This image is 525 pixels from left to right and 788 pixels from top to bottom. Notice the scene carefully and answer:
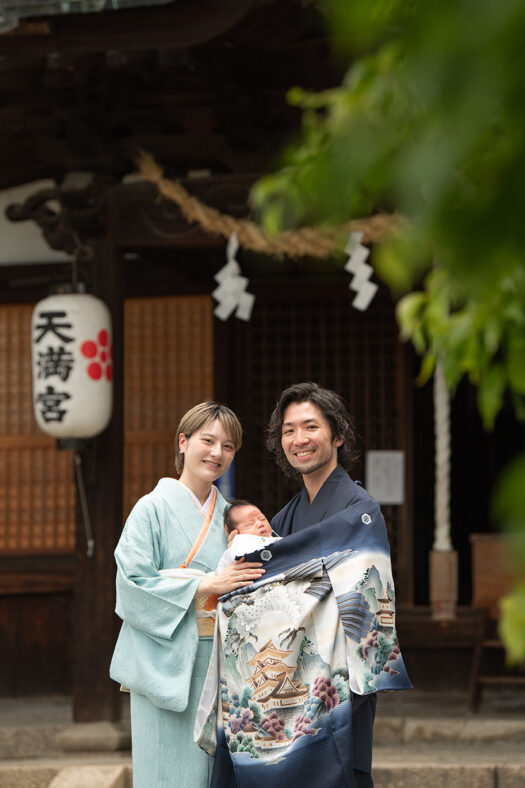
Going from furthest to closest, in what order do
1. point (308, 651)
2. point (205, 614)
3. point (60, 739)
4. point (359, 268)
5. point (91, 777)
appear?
point (60, 739)
point (359, 268)
point (91, 777)
point (205, 614)
point (308, 651)

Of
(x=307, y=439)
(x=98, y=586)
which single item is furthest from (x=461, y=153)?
(x=98, y=586)

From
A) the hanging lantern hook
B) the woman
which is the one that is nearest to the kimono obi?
the woman

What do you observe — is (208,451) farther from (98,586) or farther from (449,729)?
(449,729)

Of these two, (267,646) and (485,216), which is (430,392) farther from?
(485,216)

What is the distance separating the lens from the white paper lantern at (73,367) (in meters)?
6.89

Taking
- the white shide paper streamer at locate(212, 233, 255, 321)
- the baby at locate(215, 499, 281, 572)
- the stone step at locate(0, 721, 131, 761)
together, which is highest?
the white shide paper streamer at locate(212, 233, 255, 321)

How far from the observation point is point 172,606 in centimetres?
408

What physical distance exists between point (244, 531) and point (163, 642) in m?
0.52

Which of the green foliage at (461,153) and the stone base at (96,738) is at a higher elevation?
the green foliage at (461,153)

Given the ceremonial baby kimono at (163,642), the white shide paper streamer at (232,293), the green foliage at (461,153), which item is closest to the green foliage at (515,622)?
the green foliage at (461,153)

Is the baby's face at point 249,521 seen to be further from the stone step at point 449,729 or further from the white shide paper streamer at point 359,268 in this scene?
the stone step at point 449,729

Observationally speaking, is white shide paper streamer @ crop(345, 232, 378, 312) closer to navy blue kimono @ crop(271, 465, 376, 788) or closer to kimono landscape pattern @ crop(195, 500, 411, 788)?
A: navy blue kimono @ crop(271, 465, 376, 788)

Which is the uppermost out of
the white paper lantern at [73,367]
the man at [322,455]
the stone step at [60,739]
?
the white paper lantern at [73,367]

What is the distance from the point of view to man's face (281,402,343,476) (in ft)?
13.1
